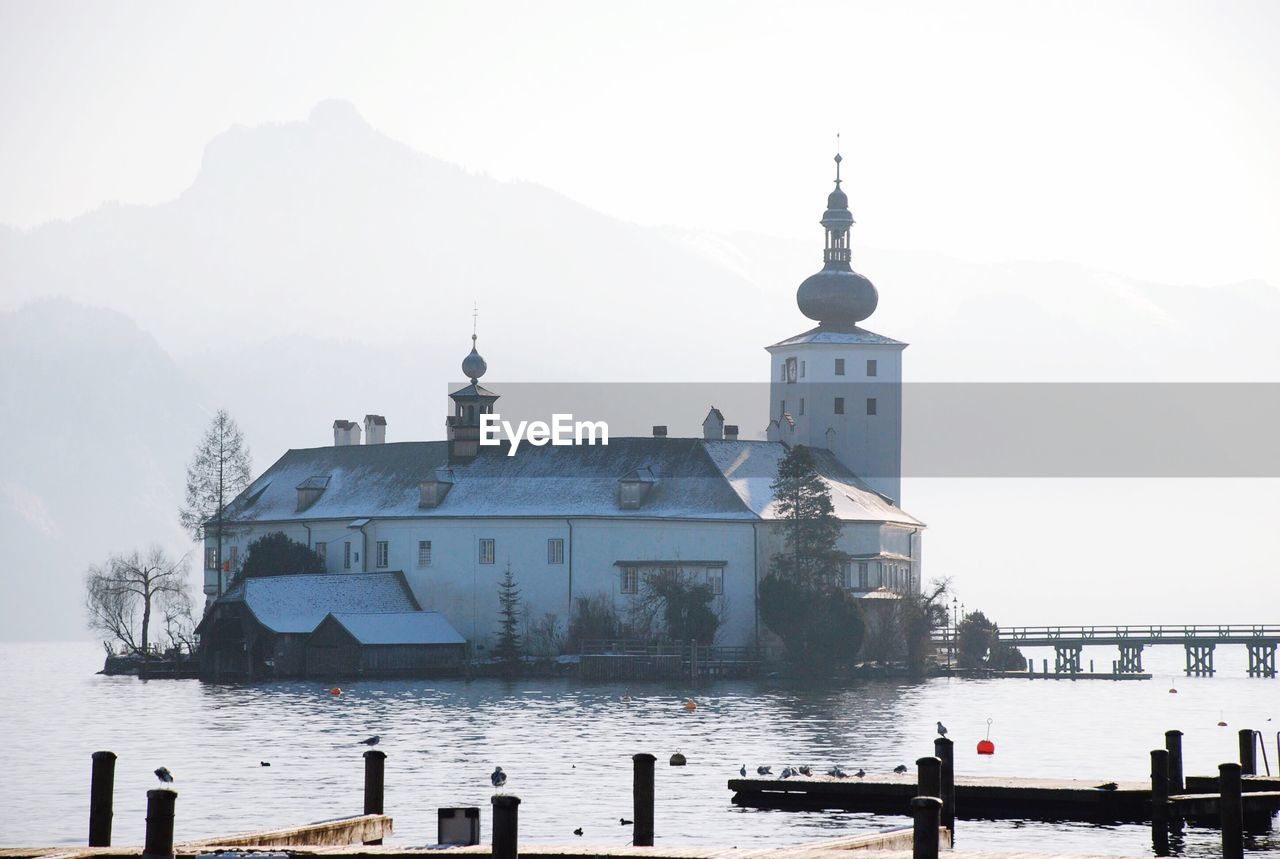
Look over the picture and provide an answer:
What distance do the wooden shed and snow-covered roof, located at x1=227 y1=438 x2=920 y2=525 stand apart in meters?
7.02

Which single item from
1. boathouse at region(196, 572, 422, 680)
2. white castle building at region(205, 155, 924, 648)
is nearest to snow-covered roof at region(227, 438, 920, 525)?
white castle building at region(205, 155, 924, 648)

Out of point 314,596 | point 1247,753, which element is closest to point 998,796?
point 1247,753

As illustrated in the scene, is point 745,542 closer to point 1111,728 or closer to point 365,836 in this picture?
point 1111,728

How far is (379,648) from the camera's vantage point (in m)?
99.2

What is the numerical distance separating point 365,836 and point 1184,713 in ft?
166

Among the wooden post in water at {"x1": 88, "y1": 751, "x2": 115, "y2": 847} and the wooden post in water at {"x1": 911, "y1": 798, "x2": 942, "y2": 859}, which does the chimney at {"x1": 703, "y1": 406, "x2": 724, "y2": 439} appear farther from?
the wooden post in water at {"x1": 911, "y1": 798, "x2": 942, "y2": 859}

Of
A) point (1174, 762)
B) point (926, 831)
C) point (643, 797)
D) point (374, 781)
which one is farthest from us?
point (1174, 762)

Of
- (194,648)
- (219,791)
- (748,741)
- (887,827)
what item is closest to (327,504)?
(194,648)

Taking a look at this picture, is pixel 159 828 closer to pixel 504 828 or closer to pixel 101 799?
pixel 504 828

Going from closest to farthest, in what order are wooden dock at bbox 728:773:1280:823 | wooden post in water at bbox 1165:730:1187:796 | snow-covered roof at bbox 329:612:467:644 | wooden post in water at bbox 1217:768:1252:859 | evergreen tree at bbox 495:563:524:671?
wooden post in water at bbox 1217:768:1252:859 < wooden post in water at bbox 1165:730:1187:796 < wooden dock at bbox 728:773:1280:823 < snow-covered roof at bbox 329:612:467:644 < evergreen tree at bbox 495:563:524:671

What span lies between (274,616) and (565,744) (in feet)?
144

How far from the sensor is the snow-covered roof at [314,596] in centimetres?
10056

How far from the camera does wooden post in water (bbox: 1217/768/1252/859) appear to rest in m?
33.7

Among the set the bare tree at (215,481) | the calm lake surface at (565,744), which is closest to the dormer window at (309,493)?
the bare tree at (215,481)
